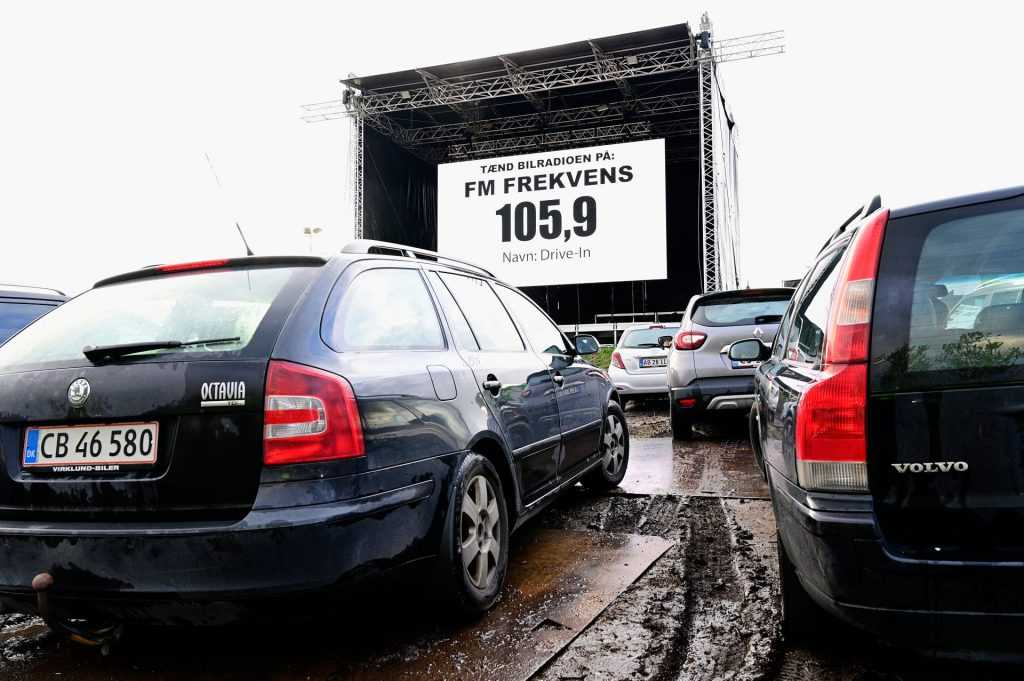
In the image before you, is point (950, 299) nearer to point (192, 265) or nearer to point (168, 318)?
point (168, 318)

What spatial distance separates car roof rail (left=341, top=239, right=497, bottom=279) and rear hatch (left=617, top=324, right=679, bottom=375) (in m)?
6.67

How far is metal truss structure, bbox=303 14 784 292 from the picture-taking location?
17.7 meters

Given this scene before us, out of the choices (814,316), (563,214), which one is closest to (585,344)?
(814,316)

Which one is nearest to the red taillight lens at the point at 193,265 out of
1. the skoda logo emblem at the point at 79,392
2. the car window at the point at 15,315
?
the skoda logo emblem at the point at 79,392

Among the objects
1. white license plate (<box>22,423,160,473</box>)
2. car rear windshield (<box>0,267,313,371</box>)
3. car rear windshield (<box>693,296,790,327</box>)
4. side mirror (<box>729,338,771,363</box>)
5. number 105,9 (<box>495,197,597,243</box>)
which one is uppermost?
number 105,9 (<box>495,197,597,243</box>)

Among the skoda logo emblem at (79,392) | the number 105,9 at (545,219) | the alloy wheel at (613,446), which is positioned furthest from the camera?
the number 105,9 at (545,219)

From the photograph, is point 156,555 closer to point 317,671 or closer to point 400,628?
point 317,671

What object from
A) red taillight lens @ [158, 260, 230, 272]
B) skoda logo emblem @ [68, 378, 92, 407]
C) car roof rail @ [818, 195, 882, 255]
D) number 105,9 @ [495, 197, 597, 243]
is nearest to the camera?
car roof rail @ [818, 195, 882, 255]

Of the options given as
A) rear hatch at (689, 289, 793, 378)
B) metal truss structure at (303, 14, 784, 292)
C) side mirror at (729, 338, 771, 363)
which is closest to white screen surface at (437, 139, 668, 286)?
metal truss structure at (303, 14, 784, 292)

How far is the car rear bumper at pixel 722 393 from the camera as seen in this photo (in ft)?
21.8

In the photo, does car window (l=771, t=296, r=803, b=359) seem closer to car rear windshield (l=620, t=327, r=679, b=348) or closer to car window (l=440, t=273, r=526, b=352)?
car window (l=440, t=273, r=526, b=352)

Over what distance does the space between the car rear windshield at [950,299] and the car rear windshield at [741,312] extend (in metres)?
4.91

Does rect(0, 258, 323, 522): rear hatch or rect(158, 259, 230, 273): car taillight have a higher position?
rect(158, 259, 230, 273): car taillight

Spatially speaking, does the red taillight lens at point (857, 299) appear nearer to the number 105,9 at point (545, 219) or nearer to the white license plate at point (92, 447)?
→ the white license plate at point (92, 447)
